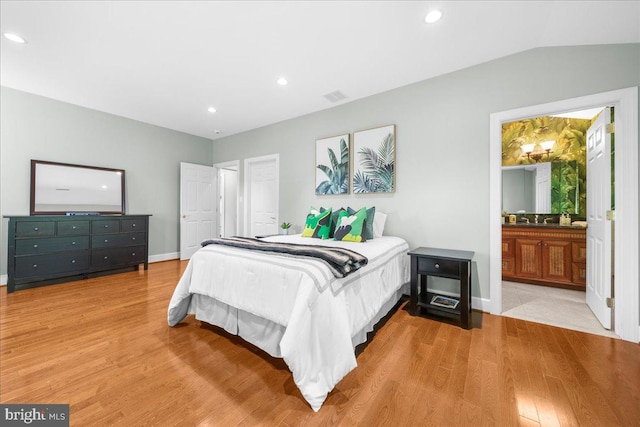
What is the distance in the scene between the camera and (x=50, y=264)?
3.42 metres

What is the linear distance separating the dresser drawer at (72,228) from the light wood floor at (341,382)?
1.42 meters

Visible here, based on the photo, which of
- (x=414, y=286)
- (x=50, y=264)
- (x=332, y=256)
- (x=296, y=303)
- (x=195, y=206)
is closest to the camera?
(x=296, y=303)

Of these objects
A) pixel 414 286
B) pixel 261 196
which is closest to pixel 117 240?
pixel 261 196

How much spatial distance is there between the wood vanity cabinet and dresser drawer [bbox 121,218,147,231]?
19.4ft

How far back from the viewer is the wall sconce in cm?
379

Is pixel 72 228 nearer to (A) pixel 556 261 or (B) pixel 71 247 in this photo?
(B) pixel 71 247

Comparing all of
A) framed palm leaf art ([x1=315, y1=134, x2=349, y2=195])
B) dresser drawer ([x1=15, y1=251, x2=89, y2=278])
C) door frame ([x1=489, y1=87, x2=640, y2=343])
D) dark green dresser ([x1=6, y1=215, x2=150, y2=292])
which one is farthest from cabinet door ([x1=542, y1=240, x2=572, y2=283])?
dresser drawer ([x1=15, y1=251, x2=89, y2=278])

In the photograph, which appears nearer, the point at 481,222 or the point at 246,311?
the point at 246,311

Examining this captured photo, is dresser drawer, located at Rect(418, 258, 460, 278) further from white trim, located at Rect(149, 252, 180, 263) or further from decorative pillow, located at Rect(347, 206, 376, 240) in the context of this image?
white trim, located at Rect(149, 252, 180, 263)

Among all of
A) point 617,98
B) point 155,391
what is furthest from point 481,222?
point 155,391

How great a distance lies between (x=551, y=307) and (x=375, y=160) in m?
2.61

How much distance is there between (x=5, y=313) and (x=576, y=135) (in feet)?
23.9

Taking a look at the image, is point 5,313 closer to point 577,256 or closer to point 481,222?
point 481,222

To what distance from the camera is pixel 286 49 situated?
252 centimetres
